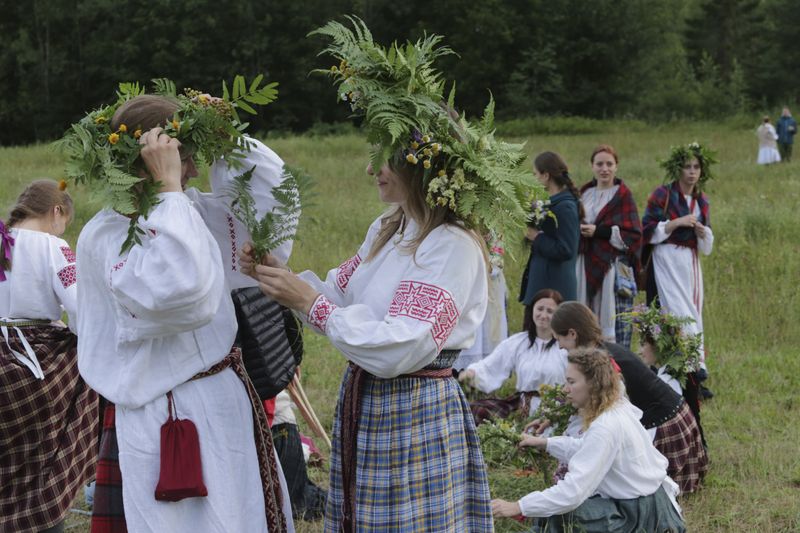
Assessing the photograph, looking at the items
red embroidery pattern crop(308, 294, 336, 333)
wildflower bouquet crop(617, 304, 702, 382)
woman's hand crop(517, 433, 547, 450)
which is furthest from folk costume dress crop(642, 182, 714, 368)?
red embroidery pattern crop(308, 294, 336, 333)

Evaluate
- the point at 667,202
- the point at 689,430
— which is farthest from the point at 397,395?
the point at 667,202

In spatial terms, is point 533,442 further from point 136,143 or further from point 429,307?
point 136,143

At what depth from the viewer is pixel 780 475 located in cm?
575

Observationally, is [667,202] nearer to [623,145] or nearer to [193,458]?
[193,458]

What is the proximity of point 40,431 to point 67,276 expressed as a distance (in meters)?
0.77

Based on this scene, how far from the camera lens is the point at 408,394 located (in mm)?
3107

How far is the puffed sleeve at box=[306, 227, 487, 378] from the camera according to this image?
2910 mm

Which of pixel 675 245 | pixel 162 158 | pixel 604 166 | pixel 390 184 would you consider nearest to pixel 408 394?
pixel 390 184

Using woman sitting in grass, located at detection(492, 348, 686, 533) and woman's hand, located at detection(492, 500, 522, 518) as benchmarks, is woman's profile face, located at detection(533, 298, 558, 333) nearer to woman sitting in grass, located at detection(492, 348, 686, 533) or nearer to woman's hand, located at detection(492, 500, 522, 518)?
woman sitting in grass, located at detection(492, 348, 686, 533)

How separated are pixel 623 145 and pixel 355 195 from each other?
44.9 ft

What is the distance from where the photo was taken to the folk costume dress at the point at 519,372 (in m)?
6.61

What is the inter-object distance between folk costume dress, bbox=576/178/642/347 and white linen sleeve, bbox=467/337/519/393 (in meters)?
1.26

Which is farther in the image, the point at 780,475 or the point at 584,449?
the point at 780,475

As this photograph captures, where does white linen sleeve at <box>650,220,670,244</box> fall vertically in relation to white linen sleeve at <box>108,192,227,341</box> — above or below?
below
